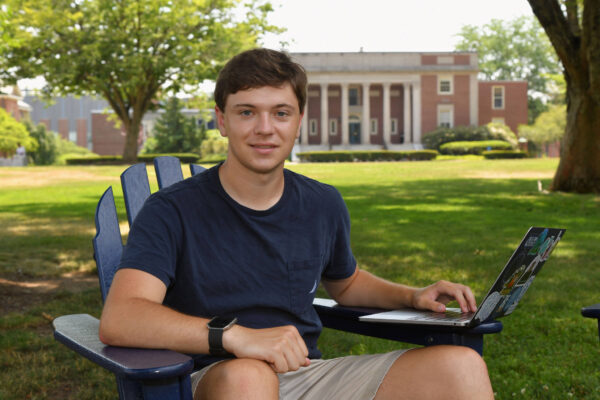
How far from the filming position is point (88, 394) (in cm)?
404

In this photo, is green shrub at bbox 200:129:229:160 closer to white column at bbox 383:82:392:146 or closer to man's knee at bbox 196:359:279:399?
white column at bbox 383:82:392:146

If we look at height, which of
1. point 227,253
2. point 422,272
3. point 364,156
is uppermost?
point 227,253

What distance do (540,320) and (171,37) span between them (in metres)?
33.6

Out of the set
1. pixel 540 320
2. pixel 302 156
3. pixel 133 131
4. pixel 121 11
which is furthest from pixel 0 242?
pixel 302 156

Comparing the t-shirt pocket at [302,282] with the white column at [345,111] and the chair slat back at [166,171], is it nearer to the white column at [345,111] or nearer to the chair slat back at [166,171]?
the chair slat back at [166,171]

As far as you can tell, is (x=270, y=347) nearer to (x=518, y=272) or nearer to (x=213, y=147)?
(x=518, y=272)

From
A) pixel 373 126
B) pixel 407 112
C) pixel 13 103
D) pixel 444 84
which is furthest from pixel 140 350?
pixel 13 103

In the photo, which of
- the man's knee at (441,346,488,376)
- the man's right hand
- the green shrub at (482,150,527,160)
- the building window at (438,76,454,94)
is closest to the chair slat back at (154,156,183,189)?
the man's right hand

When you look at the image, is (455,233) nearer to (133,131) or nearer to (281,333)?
(281,333)

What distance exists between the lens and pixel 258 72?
7.45 feet

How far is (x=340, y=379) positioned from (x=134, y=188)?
1372mm

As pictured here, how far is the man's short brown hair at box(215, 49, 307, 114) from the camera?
2273 millimetres

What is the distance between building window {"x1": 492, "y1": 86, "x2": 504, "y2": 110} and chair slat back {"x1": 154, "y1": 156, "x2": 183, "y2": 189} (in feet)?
203

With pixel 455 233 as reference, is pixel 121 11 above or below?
above
